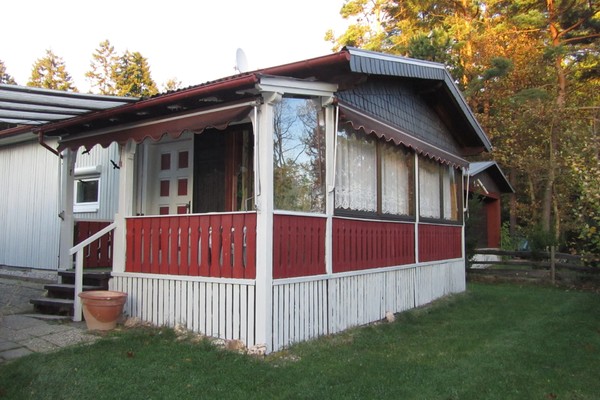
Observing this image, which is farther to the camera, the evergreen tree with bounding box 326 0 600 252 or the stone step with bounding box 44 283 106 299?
the evergreen tree with bounding box 326 0 600 252

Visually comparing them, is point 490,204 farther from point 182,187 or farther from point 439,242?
point 182,187

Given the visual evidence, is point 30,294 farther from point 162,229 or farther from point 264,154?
point 264,154

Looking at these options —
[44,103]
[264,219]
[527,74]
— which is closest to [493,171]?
[527,74]

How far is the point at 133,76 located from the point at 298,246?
29342 mm

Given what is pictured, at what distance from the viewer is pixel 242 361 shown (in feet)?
16.3

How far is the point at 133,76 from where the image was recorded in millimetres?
31781

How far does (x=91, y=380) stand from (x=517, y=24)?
21.7 metres

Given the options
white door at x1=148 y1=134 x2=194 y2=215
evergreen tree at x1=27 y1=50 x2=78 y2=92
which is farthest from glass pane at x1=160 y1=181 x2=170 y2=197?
evergreen tree at x1=27 y1=50 x2=78 y2=92

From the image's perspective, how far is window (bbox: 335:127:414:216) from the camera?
6.84 m

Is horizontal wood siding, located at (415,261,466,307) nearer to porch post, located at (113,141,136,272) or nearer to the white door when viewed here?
the white door

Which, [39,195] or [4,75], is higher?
[4,75]

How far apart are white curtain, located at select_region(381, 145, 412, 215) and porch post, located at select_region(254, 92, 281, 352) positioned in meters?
3.01

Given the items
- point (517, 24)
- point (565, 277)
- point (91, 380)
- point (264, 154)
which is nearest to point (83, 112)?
point (264, 154)

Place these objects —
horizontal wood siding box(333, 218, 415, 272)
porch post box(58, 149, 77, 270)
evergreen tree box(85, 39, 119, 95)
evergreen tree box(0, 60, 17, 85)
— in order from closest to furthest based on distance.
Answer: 1. horizontal wood siding box(333, 218, 415, 272)
2. porch post box(58, 149, 77, 270)
3. evergreen tree box(0, 60, 17, 85)
4. evergreen tree box(85, 39, 119, 95)
